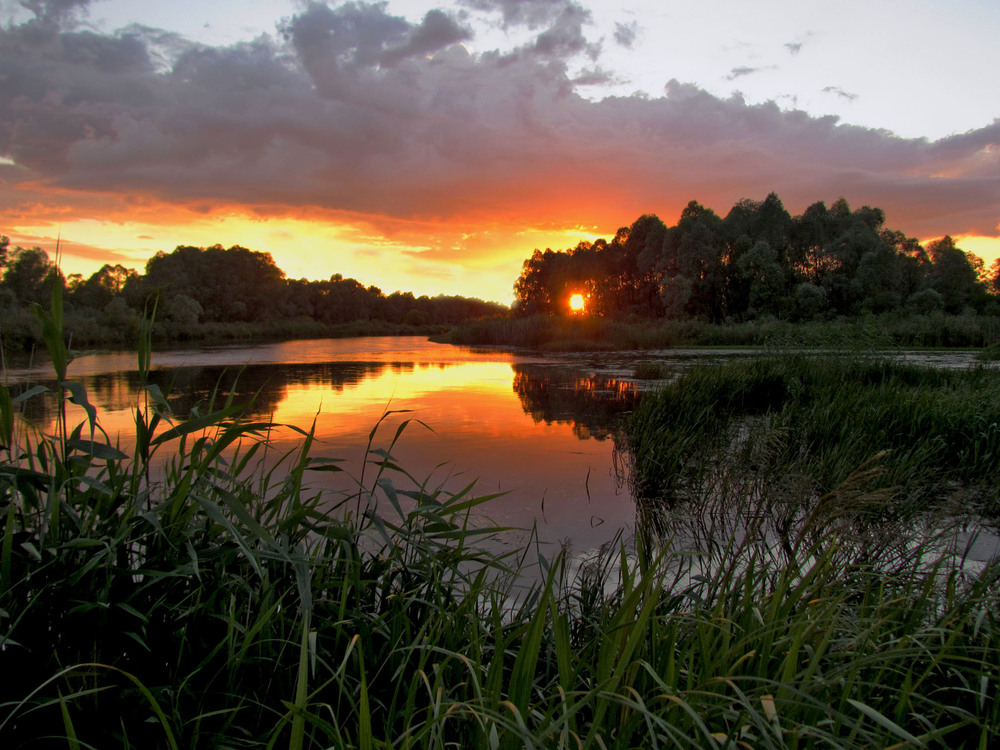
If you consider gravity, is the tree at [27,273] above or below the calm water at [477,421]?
above

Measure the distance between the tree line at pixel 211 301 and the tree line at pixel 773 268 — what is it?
24.6 meters

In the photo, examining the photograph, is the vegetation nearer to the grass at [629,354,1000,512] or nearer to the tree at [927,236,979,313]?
the grass at [629,354,1000,512]

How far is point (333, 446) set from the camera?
5.27 metres

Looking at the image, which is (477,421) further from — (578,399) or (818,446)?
(818,446)

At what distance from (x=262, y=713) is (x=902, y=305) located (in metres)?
35.3

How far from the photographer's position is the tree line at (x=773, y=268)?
28.7 m

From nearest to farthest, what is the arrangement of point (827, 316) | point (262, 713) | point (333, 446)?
point (262, 713) → point (333, 446) → point (827, 316)

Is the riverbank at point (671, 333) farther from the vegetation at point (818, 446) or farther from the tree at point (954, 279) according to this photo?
the tree at point (954, 279)

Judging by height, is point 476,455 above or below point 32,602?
below

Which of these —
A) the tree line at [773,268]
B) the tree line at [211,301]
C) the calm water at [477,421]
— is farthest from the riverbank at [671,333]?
the tree line at [211,301]

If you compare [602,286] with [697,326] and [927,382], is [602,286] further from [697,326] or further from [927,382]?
[927,382]

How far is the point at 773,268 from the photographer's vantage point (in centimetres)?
2938

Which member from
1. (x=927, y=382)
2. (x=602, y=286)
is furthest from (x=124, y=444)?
(x=602, y=286)

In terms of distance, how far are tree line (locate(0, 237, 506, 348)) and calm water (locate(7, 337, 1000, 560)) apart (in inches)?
100
